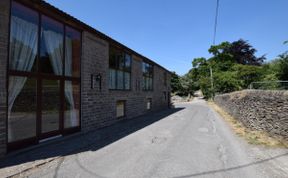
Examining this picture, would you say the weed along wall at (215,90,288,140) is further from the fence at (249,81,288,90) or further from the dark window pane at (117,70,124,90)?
the dark window pane at (117,70,124,90)

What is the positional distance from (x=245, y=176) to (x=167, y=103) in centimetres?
2216

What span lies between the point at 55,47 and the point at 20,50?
1.60 metres

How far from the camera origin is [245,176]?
4484 mm

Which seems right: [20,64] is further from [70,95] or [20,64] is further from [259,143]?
[259,143]

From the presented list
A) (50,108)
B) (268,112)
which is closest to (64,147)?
(50,108)

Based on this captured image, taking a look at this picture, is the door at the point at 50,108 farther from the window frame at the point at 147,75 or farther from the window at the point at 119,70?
the window frame at the point at 147,75

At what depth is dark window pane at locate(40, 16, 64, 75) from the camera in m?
→ 7.25

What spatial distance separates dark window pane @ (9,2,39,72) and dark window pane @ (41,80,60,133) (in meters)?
0.85

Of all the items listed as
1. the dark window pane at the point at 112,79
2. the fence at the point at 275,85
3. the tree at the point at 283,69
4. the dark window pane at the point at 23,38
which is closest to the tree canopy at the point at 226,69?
the tree at the point at 283,69

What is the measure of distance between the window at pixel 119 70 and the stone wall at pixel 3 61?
643 centimetres

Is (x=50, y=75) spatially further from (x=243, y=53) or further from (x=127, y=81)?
(x=243, y=53)

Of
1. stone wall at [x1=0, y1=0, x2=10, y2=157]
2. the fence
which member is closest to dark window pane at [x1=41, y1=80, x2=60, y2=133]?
stone wall at [x1=0, y1=0, x2=10, y2=157]

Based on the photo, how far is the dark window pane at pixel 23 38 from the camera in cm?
616

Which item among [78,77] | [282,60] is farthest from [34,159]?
[282,60]
